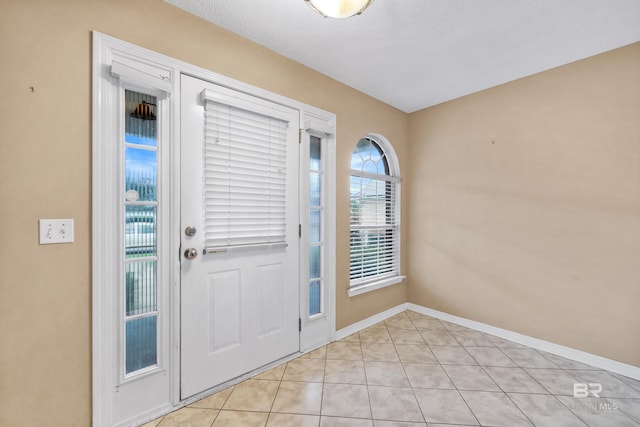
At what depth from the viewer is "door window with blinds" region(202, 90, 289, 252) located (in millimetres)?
1932

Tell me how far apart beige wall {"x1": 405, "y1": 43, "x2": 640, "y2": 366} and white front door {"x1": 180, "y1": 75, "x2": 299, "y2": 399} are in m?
1.98

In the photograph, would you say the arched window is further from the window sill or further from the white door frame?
the white door frame

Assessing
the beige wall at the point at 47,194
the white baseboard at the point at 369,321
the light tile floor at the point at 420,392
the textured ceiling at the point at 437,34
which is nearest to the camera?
the beige wall at the point at 47,194

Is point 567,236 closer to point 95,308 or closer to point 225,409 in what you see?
point 225,409

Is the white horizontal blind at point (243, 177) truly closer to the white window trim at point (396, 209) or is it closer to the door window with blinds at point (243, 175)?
the door window with blinds at point (243, 175)

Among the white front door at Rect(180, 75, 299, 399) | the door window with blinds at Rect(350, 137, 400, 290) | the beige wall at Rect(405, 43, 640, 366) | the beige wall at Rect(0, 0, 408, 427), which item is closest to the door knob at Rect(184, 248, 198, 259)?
the white front door at Rect(180, 75, 299, 399)

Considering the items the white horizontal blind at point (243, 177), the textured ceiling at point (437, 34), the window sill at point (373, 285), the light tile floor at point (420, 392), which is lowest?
the light tile floor at point (420, 392)

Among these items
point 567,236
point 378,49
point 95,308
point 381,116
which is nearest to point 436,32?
point 378,49

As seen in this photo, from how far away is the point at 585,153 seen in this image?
233 cm

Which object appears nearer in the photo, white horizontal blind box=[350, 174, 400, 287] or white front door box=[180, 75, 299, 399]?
white front door box=[180, 75, 299, 399]

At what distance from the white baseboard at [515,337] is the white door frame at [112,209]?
166 cm

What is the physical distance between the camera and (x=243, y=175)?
209 cm

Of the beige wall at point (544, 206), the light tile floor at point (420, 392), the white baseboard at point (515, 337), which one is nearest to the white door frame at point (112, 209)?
the light tile floor at point (420, 392)

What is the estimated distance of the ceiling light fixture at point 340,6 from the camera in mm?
1504
